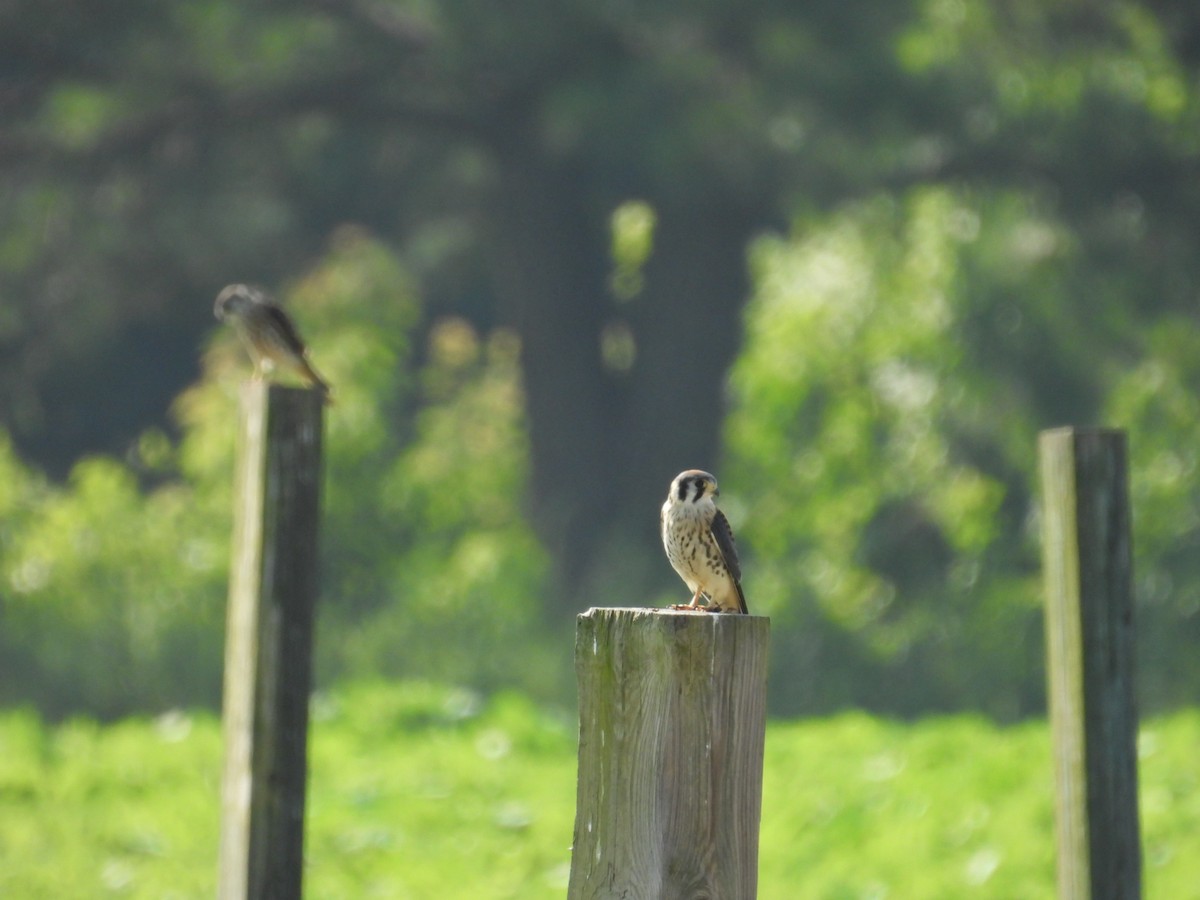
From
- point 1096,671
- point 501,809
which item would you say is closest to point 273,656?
point 1096,671

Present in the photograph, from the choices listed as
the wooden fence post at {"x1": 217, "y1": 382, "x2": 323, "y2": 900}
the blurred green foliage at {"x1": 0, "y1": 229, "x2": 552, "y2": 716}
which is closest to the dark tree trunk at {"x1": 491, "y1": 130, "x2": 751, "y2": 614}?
the blurred green foliage at {"x1": 0, "y1": 229, "x2": 552, "y2": 716}

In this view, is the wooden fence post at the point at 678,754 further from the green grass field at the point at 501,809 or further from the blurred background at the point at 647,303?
the blurred background at the point at 647,303

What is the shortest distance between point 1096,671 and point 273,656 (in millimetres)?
1653

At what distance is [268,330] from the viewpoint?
668 centimetres

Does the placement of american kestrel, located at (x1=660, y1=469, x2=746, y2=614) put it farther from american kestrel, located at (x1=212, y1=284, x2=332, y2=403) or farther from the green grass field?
the green grass field

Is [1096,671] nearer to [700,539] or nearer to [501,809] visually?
[700,539]

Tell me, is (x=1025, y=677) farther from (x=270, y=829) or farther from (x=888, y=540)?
(x=270, y=829)

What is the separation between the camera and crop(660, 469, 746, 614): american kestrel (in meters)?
4.04

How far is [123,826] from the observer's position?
802 centimetres

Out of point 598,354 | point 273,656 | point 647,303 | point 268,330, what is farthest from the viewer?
point 598,354

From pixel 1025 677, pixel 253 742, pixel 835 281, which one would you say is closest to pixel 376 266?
pixel 835 281

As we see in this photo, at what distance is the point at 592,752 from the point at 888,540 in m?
12.3

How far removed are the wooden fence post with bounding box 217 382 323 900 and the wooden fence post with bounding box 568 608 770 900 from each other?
1.18 metres

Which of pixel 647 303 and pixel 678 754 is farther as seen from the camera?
pixel 647 303
